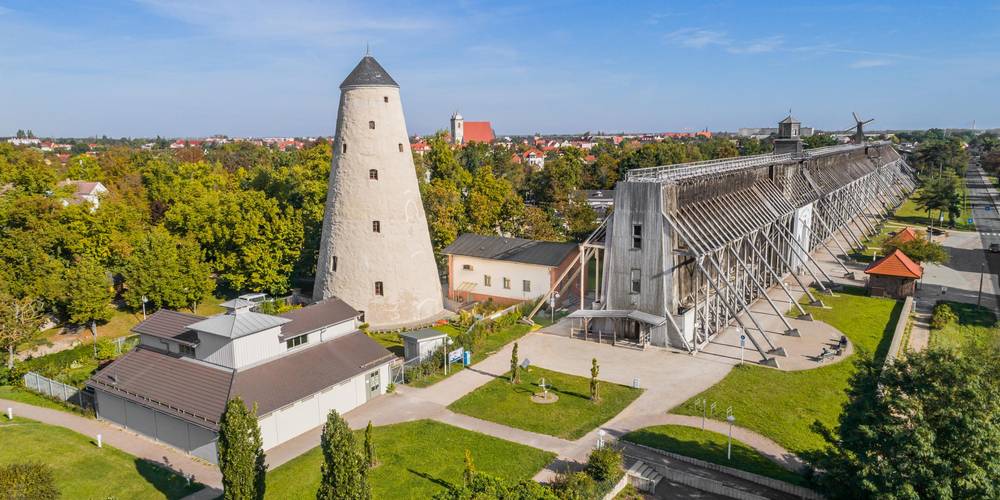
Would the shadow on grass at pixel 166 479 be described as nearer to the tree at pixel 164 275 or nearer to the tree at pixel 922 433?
the tree at pixel 922 433

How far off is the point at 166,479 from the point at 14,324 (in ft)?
51.5

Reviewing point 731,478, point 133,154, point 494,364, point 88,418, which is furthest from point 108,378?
point 133,154

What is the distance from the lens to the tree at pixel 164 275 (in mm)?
37750

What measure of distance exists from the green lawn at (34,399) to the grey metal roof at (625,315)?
74.6ft

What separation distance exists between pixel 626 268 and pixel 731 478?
49.4 ft

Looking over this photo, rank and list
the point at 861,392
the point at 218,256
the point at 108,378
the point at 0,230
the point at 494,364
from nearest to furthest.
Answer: the point at 861,392, the point at 108,378, the point at 494,364, the point at 0,230, the point at 218,256

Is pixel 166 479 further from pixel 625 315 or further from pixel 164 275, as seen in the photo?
pixel 625 315

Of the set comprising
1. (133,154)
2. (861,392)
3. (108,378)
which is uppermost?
(133,154)

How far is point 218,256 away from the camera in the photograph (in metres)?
42.1

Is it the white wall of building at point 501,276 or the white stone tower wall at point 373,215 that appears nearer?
the white stone tower wall at point 373,215

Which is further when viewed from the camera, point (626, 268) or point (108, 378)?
point (626, 268)

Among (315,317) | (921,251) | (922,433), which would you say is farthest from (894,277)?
(315,317)

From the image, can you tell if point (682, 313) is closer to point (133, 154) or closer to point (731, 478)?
point (731, 478)

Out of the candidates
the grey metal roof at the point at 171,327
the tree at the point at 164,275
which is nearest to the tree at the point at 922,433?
the grey metal roof at the point at 171,327
